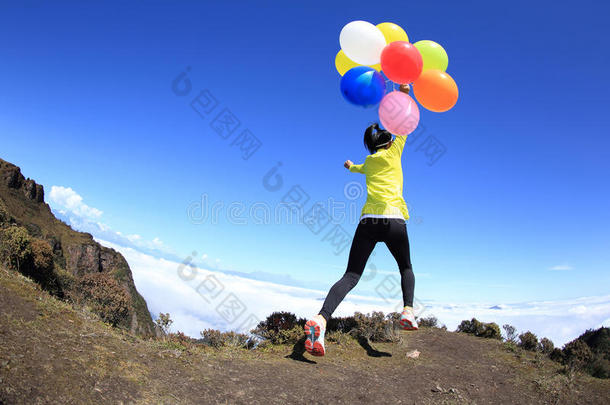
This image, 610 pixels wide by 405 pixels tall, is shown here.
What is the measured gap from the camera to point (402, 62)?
499 centimetres

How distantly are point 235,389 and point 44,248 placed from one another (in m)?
9.67

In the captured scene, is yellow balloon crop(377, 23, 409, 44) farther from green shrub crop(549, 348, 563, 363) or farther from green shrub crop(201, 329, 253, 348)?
green shrub crop(549, 348, 563, 363)

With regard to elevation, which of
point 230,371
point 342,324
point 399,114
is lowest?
point 230,371

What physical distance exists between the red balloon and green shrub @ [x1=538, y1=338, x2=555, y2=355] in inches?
243

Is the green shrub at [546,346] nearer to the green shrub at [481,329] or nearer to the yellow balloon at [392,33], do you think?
the green shrub at [481,329]

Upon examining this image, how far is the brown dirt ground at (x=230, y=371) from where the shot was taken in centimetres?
320

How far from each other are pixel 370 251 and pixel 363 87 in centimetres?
227

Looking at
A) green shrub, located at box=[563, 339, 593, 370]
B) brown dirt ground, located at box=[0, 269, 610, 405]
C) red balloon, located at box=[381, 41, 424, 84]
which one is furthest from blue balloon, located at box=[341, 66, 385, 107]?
green shrub, located at box=[563, 339, 593, 370]

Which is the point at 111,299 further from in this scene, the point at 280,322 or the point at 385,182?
the point at 385,182

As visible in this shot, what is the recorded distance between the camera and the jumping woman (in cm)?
457

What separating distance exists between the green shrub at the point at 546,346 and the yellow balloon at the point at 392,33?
6625 mm

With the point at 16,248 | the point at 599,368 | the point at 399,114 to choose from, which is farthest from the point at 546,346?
the point at 16,248

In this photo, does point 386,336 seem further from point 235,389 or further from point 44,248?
point 44,248

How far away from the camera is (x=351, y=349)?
6586 mm
